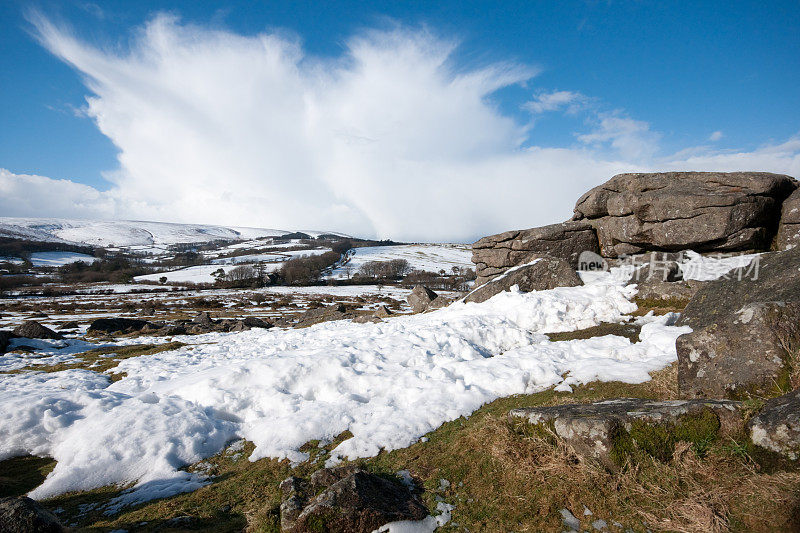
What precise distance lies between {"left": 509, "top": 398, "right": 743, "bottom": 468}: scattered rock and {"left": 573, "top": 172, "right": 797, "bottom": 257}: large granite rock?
66.2ft

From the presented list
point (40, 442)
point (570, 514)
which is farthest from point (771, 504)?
point (40, 442)

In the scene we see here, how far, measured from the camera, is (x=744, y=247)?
63.5 feet

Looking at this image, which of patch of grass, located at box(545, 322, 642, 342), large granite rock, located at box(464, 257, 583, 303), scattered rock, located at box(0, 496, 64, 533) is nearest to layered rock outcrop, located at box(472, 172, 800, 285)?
large granite rock, located at box(464, 257, 583, 303)

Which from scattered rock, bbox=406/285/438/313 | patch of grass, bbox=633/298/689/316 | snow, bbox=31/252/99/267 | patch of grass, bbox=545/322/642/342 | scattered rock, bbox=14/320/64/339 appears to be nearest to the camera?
patch of grass, bbox=545/322/642/342

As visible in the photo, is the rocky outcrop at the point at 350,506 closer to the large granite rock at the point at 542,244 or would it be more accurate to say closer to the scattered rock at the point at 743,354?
the scattered rock at the point at 743,354

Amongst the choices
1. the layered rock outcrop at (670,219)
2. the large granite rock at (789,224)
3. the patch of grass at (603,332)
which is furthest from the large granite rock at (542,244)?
the patch of grass at (603,332)

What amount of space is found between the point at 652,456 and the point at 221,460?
24.7 feet

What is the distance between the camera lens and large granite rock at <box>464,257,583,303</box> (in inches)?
821

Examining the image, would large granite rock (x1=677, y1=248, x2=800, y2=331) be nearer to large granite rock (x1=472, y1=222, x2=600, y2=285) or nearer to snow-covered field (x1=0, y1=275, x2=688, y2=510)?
snow-covered field (x1=0, y1=275, x2=688, y2=510)

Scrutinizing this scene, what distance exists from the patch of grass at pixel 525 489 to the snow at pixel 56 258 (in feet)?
716

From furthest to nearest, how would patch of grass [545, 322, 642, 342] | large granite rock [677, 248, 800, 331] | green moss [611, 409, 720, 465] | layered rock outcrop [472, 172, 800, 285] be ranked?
layered rock outcrop [472, 172, 800, 285], patch of grass [545, 322, 642, 342], large granite rock [677, 248, 800, 331], green moss [611, 409, 720, 465]

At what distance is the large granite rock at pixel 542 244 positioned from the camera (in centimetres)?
2336

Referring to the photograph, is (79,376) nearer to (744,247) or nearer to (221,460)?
(221,460)

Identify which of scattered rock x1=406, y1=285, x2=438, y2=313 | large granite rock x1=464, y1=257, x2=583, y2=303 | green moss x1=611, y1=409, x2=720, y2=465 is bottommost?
scattered rock x1=406, y1=285, x2=438, y2=313
